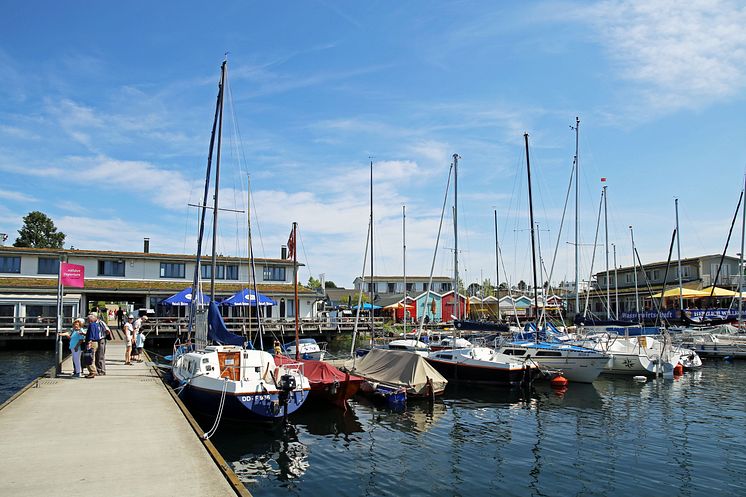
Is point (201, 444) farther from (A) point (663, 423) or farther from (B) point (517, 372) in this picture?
(B) point (517, 372)

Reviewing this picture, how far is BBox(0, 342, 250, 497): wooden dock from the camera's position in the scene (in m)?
8.98

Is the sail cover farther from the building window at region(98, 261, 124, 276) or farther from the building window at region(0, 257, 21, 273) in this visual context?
the building window at region(0, 257, 21, 273)

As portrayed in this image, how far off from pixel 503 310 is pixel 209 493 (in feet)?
236

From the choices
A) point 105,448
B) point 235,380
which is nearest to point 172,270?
point 235,380

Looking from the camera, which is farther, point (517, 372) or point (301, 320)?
point (301, 320)

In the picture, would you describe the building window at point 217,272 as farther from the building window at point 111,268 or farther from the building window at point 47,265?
the building window at point 47,265

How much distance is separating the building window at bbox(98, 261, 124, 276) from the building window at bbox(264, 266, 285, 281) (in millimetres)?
13844

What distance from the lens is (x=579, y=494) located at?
1255 centimetres

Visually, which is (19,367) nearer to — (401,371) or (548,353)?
(401,371)

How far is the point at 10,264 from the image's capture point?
49.8 m

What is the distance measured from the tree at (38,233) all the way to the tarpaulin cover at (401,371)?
8538 centimetres

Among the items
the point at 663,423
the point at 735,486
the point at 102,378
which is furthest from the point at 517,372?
the point at 102,378

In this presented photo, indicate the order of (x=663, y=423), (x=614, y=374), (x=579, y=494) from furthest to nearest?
(x=614, y=374)
(x=663, y=423)
(x=579, y=494)

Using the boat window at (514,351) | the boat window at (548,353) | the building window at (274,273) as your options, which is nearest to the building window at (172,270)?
the building window at (274,273)
